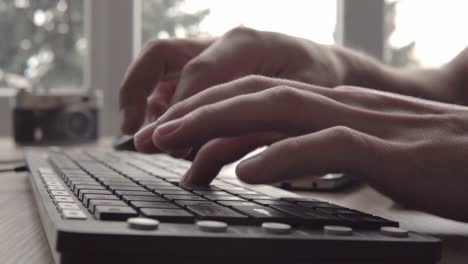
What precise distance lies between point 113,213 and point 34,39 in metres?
1.65

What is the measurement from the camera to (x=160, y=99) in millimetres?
936

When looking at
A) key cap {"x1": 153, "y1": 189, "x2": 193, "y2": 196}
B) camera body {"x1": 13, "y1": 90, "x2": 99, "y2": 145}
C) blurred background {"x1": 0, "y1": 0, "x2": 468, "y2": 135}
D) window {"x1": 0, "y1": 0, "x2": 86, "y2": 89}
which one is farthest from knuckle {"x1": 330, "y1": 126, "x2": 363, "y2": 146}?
window {"x1": 0, "y1": 0, "x2": 86, "y2": 89}

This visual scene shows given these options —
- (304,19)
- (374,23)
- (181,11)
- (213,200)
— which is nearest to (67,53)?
(181,11)

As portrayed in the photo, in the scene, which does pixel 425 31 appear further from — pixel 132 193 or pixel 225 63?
pixel 132 193

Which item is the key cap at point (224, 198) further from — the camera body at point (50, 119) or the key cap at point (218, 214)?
the camera body at point (50, 119)

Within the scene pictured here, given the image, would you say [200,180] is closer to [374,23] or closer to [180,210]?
[180,210]

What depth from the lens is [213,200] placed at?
419 mm

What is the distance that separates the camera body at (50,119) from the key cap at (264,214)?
1.11m

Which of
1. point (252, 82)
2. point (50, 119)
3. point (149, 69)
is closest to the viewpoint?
point (252, 82)

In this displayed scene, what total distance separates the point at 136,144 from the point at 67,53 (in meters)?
1.46

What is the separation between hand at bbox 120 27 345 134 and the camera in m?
0.72

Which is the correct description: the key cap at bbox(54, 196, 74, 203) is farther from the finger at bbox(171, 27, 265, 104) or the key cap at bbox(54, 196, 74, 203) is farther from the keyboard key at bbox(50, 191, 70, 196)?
the finger at bbox(171, 27, 265, 104)

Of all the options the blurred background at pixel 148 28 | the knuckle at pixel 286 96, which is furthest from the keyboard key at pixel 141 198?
the blurred background at pixel 148 28

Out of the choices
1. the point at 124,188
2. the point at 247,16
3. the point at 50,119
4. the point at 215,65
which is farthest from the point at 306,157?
the point at 247,16
